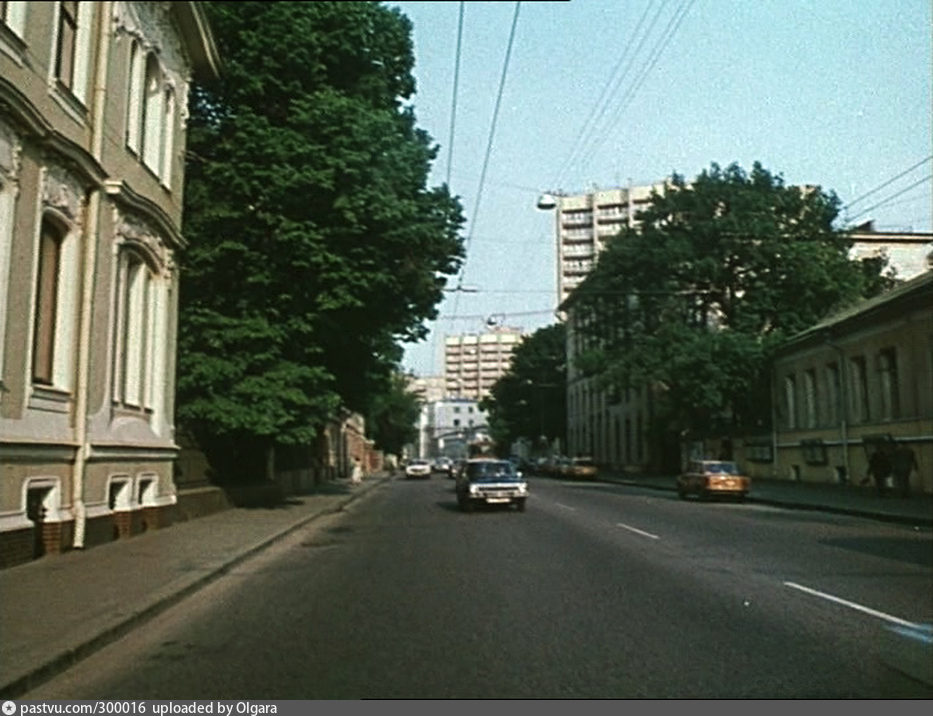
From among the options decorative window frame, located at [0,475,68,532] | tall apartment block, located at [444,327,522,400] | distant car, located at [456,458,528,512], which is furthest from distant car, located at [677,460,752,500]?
tall apartment block, located at [444,327,522,400]

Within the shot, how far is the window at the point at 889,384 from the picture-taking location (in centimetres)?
3309

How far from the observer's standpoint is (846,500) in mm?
29438

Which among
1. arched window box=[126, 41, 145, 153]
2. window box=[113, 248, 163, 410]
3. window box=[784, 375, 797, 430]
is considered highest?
arched window box=[126, 41, 145, 153]

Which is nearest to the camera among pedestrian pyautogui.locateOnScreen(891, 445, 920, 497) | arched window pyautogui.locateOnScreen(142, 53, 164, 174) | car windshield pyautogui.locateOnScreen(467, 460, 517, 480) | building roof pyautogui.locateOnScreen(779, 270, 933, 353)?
arched window pyautogui.locateOnScreen(142, 53, 164, 174)

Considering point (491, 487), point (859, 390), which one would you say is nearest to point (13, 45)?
point (491, 487)

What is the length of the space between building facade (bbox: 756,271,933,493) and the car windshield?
40.6ft

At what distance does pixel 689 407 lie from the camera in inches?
1651

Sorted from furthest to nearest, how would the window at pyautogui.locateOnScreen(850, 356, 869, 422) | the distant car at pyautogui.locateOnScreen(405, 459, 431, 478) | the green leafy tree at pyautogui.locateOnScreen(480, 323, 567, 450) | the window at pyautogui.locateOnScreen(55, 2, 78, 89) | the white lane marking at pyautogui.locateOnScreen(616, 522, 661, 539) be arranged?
the green leafy tree at pyautogui.locateOnScreen(480, 323, 567, 450) → the distant car at pyautogui.locateOnScreen(405, 459, 431, 478) → the window at pyautogui.locateOnScreen(850, 356, 869, 422) → the white lane marking at pyautogui.locateOnScreen(616, 522, 661, 539) → the window at pyautogui.locateOnScreen(55, 2, 78, 89)

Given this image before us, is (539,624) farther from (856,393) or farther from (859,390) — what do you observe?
(856,393)

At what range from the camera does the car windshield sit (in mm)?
27334

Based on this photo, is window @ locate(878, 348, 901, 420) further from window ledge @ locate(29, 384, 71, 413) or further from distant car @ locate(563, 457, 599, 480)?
window ledge @ locate(29, 384, 71, 413)

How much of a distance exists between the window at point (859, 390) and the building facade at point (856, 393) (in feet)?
0.11

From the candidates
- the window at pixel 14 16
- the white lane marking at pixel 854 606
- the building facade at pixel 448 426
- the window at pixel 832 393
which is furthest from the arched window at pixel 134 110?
the building facade at pixel 448 426
